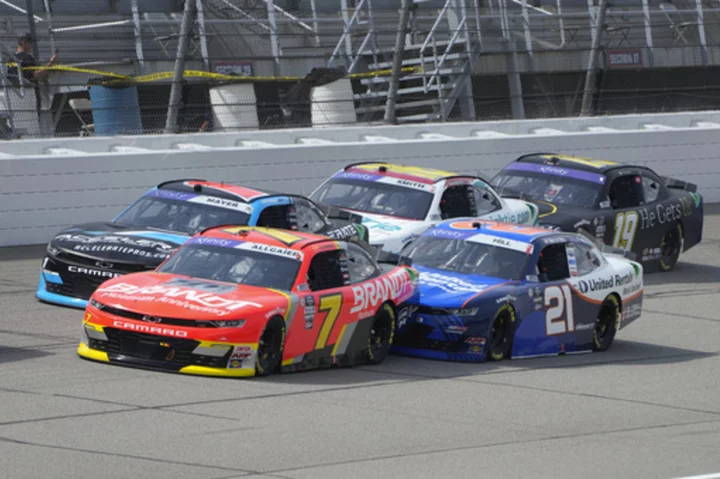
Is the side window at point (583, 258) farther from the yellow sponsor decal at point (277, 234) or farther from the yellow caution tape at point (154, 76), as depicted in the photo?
the yellow caution tape at point (154, 76)

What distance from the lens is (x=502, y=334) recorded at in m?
12.4

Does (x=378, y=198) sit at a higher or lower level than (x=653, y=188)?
higher

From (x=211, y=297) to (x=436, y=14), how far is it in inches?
568

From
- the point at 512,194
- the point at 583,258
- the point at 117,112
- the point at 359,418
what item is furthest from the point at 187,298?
the point at 117,112

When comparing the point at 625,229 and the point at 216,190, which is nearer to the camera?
the point at 216,190

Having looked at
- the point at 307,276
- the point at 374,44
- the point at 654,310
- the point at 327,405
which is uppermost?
the point at 374,44

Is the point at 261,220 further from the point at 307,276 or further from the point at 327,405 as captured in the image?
the point at 327,405

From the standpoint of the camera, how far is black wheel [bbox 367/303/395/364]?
1174 centimetres

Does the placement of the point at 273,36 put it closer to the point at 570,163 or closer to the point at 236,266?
the point at 570,163

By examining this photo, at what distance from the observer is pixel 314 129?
70.1ft

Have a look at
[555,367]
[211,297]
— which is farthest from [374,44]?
[211,297]

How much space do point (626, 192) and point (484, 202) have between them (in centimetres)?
252

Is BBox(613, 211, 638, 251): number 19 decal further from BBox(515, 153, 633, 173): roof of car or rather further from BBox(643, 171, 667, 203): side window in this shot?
BBox(515, 153, 633, 173): roof of car

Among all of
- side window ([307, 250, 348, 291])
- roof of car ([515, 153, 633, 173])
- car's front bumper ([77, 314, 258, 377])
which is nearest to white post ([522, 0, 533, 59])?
roof of car ([515, 153, 633, 173])
